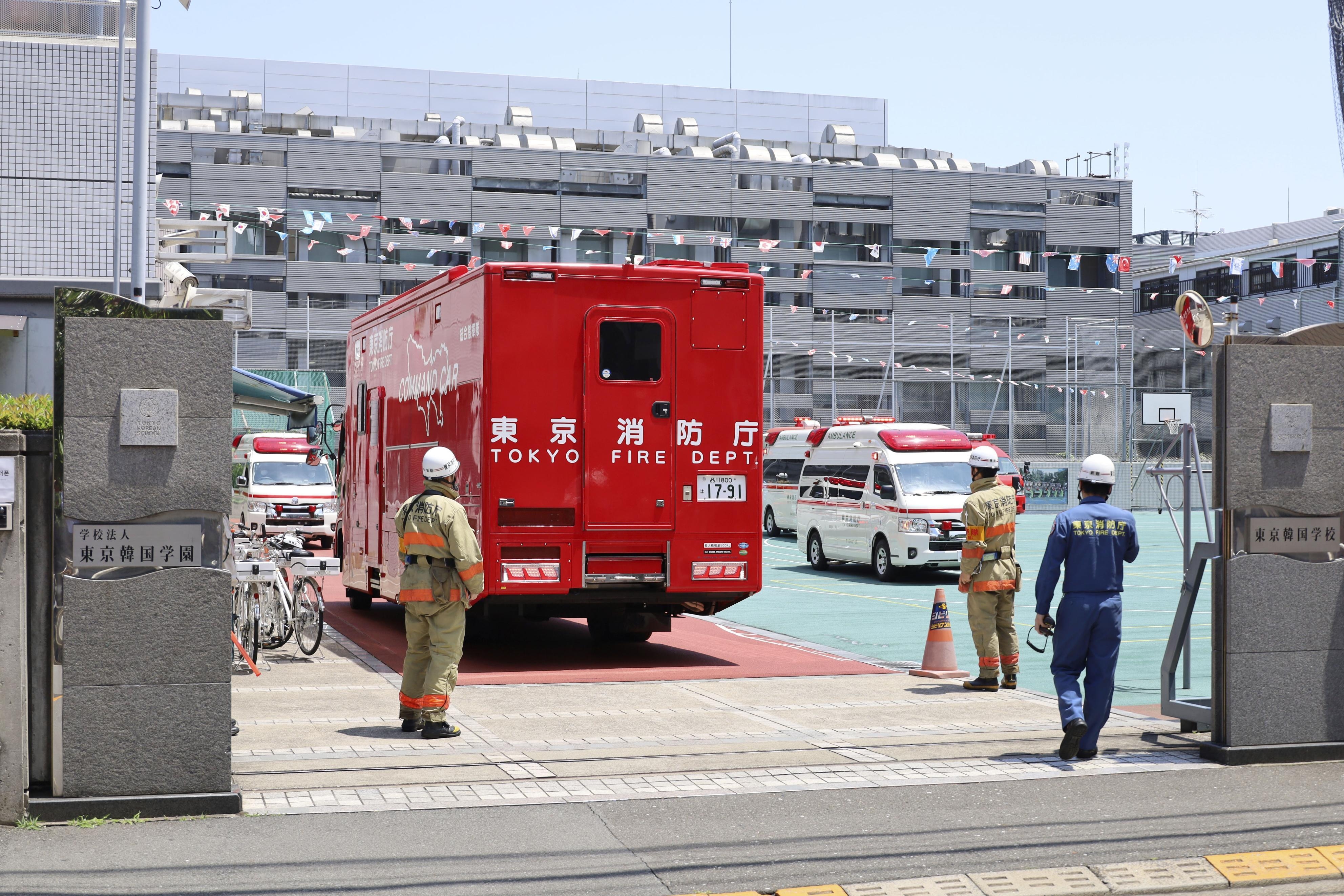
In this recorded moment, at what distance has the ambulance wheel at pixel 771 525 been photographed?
37.8 metres

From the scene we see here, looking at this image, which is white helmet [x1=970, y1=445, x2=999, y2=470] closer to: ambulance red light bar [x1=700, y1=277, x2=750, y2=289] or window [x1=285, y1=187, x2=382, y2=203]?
ambulance red light bar [x1=700, y1=277, x2=750, y2=289]

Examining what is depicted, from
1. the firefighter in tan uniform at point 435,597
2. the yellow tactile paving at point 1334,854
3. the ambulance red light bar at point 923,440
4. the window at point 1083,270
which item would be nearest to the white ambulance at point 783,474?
the ambulance red light bar at point 923,440

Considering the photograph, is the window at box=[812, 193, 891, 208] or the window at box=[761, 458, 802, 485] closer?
the window at box=[761, 458, 802, 485]

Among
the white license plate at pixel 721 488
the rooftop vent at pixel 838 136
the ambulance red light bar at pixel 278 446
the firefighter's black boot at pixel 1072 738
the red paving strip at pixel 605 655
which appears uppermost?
the rooftop vent at pixel 838 136

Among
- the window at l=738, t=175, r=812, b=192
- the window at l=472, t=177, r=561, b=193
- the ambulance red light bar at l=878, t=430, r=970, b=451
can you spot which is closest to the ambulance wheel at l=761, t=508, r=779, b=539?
the ambulance red light bar at l=878, t=430, r=970, b=451

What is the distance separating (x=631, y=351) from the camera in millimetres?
12773

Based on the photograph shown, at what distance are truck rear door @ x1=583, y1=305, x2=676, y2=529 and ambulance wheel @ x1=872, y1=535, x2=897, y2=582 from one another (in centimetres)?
1180

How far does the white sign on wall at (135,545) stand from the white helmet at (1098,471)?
5.13 m

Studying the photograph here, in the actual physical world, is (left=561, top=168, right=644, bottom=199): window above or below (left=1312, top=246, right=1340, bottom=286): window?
above

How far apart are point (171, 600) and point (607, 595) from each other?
6079 mm

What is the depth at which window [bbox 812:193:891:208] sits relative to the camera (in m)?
73.8

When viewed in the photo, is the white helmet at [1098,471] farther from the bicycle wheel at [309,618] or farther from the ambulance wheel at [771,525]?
the ambulance wheel at [771,525]

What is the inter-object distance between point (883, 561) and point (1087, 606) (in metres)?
15.6

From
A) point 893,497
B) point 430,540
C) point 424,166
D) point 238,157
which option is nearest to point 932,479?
point 893,497
